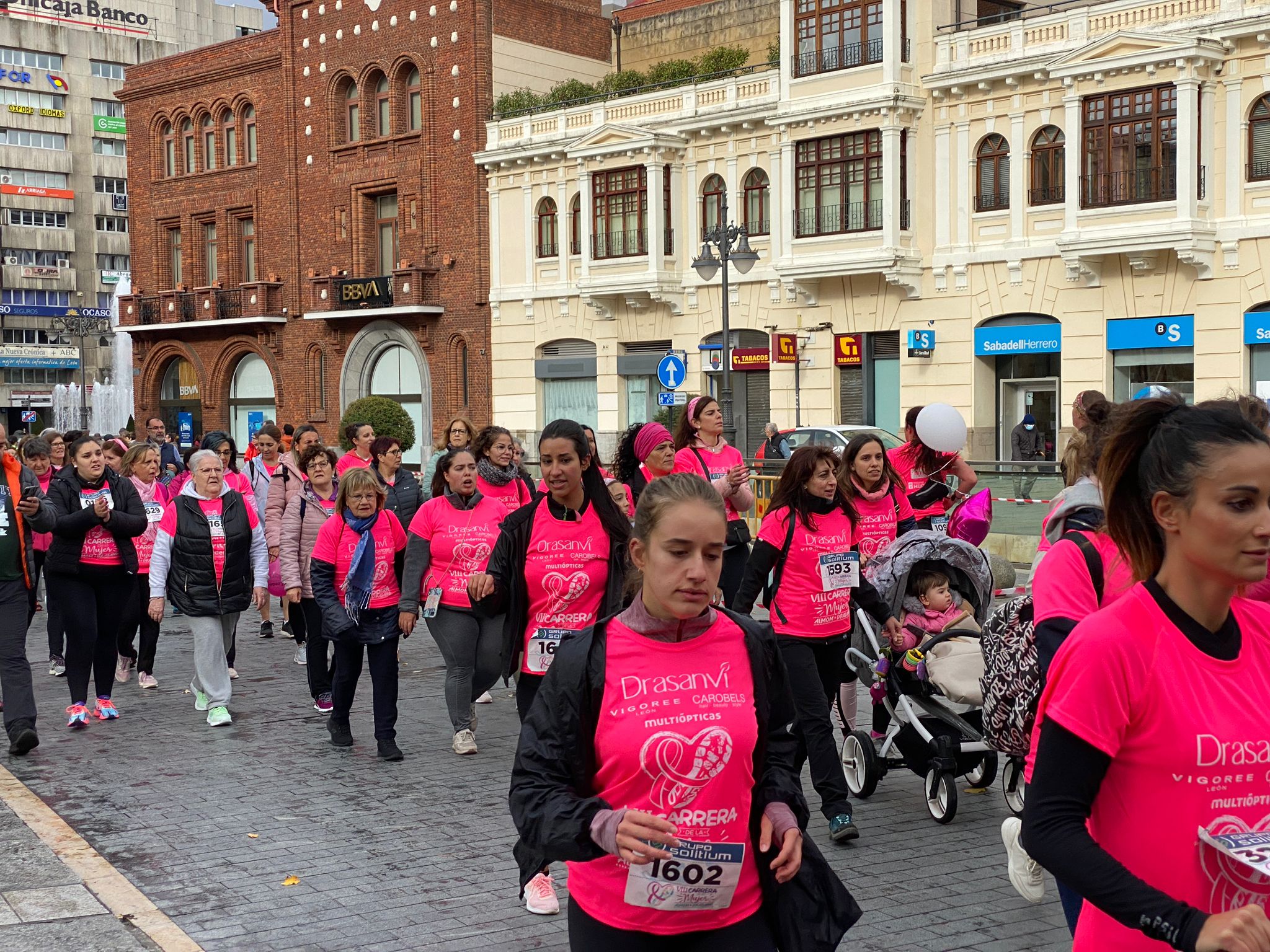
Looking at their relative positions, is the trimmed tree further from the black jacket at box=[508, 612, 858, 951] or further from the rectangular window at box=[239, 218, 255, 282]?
the black jacket at box=[508, 612, 858, 951]

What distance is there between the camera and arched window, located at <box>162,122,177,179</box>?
51.4 metres

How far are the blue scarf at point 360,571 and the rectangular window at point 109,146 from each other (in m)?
83.2

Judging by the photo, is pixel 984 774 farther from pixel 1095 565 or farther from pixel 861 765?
pixel 1095 565

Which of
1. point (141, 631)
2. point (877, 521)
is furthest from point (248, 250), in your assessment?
point (877, 521)

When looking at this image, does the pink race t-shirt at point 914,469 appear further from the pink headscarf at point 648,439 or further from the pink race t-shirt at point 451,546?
the pink race t-shirt at point 451,546

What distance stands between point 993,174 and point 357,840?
26885 mm

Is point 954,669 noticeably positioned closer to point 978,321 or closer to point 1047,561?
point 1047,561

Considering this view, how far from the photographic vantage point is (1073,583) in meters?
3.99

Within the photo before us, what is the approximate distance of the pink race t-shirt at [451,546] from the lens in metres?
9.15

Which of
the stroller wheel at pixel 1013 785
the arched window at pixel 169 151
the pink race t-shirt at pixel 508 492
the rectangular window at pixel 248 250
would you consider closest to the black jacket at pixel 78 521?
the pink race t-shirt at pixel 508 492

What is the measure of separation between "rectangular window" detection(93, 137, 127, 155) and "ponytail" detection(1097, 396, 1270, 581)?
90108mm

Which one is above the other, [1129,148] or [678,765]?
[1129,148]

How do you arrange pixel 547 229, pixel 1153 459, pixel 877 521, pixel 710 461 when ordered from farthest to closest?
pixel 547 229, pixel 710 461, pixel 877 521, pixel 1153 459

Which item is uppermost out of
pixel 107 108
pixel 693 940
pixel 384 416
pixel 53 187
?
pixel 107 108
